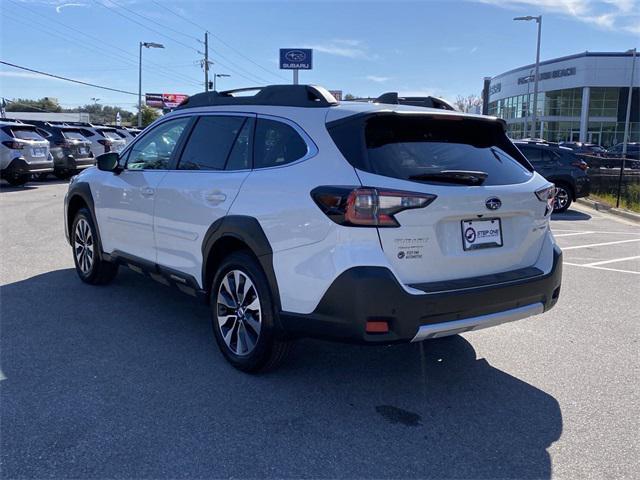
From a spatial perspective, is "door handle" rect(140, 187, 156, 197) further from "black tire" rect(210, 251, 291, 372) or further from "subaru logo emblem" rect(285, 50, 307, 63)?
"subaru logo emblem" rect(285, 50, 307, 63)

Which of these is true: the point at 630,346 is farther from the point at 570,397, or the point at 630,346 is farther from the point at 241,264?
the point at 241,264

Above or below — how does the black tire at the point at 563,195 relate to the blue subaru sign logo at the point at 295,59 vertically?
below

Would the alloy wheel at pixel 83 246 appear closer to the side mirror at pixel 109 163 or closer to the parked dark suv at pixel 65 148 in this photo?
the side mirror at pixel 109 163

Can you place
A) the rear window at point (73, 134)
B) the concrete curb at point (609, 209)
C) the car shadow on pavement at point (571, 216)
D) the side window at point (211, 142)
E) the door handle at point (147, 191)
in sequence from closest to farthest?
the side window at point (211, 142) → the door handle at point (147, 191) → the car shadow on pavement at point (571, 216) → the concrete curb at point (609, 209) → the rear window at point (73, 134)

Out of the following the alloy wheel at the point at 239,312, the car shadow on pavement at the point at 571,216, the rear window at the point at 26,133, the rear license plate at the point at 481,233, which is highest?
the rear window at the point at 26,133

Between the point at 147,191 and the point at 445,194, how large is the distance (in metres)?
2.71

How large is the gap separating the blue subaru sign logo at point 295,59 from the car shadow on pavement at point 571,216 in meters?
14.4

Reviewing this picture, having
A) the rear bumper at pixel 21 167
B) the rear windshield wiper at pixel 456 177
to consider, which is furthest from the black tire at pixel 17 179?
the rear windshield wiper at pixel 456 177

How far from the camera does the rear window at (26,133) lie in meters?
15.8

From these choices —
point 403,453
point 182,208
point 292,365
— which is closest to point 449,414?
point 403,453

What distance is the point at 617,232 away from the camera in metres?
11.4

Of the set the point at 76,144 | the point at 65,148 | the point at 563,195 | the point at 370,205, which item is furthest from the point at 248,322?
the point at 76,144

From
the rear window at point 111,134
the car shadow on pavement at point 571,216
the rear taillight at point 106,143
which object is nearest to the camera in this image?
the car shadow on pavement at point 571,216

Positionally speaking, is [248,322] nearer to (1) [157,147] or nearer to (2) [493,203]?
(2) [493,203]
